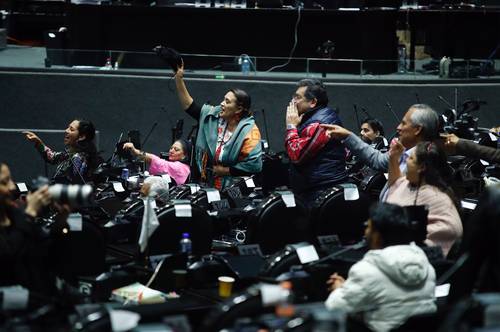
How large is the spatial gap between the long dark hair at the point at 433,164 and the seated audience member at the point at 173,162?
289 centimetres

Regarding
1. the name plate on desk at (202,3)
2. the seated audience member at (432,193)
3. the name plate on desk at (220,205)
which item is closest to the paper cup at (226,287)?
the seated audience member at (432,193)

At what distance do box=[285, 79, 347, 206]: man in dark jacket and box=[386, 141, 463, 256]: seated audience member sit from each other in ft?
3.55

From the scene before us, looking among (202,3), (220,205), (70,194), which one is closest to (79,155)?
(220,205)

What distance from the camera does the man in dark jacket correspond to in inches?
275

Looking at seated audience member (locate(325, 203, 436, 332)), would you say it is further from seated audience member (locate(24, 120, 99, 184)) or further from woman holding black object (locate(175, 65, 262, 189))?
seated audience member (locate(24, 120, 99, 184))

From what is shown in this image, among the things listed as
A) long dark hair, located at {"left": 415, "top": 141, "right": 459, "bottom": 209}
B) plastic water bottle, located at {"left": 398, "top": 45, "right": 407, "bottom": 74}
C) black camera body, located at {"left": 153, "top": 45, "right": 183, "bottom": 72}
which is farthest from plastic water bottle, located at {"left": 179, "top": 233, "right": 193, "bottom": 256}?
plastic water bottle, located at {"left": 398, "top": 45, "right": 407, "bottom": 74}

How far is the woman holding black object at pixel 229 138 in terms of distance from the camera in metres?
7.46

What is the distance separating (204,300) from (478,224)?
162cm

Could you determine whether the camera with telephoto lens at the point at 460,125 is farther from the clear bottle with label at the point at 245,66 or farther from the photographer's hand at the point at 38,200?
the photographer's hand at the point at 38,200

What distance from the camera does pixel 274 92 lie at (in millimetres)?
12688

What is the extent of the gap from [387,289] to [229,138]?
294 centimetres

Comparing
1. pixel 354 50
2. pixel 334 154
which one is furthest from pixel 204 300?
pixel 354 50

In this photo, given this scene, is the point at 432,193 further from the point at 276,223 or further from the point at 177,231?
the point at 177,231

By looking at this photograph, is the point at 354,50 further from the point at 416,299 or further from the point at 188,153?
the point at 416,299
